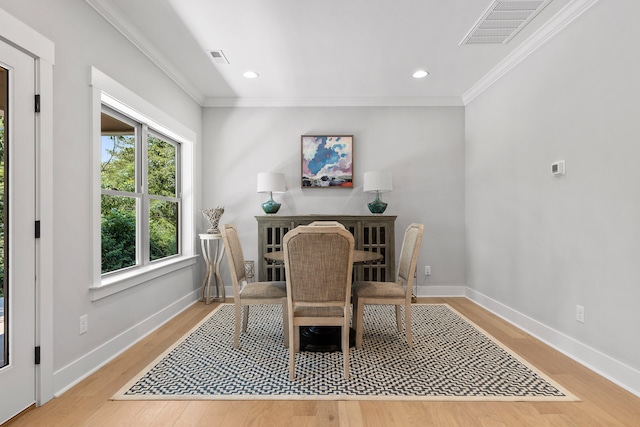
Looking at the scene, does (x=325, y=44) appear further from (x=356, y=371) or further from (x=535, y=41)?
(x=356, y=371)

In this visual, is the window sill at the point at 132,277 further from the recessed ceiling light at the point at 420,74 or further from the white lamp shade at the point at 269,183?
the recessed ceiling light at the point at 420,74

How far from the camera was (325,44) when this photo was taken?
294 cm

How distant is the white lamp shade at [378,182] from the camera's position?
405 centimetres

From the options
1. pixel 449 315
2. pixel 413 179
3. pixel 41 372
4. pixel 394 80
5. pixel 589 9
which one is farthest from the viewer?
pixel 413 179

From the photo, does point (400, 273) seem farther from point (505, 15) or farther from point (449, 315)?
point (505, 15)

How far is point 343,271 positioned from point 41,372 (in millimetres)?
1785

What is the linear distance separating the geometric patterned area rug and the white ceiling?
→ 8.34ft

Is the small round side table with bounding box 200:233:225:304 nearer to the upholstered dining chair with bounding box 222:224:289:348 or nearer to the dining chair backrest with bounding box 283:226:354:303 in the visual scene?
the upholstered dining chair with bounding box 222:224:289:348

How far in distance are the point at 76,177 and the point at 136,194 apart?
961mm

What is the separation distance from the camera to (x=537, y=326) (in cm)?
288

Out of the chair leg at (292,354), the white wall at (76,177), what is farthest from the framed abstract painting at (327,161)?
the chair leg at (292,354)

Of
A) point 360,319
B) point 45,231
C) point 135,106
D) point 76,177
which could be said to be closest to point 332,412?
point 360,319

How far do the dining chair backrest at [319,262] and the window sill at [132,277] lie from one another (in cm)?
136

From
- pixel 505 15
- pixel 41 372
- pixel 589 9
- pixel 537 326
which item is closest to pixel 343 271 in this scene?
pixel 41 372
